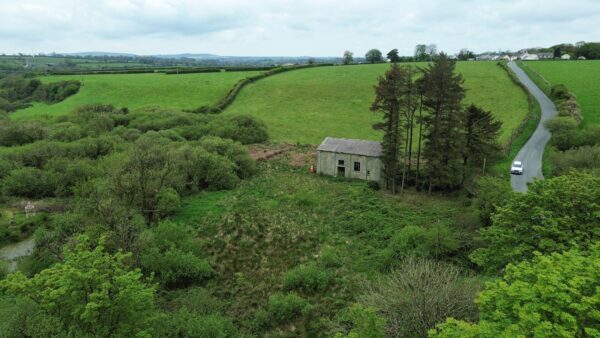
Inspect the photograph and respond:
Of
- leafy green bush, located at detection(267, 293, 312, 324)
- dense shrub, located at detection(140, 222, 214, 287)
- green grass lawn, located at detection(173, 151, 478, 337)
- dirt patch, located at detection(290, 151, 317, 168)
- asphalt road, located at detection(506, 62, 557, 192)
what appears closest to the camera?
leafy green bush, located at detection(267, 293, 312, 324)

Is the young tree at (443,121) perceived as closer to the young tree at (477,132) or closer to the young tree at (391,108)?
the young tree at (477,132)

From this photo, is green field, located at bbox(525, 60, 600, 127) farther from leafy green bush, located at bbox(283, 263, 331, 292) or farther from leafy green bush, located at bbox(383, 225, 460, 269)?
leafy green bush, located at bbox(283, 263, 331, 292)

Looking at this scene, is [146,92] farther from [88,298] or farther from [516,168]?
[88,298]

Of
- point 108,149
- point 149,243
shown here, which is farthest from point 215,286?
point 108,149

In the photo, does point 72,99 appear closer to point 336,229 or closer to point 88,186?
point 88,186

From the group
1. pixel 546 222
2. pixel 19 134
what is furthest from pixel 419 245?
pixel 19 134

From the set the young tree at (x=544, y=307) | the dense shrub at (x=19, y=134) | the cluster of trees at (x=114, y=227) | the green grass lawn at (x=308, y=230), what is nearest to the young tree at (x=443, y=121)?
the green grass lawn at (x=308, y=230)

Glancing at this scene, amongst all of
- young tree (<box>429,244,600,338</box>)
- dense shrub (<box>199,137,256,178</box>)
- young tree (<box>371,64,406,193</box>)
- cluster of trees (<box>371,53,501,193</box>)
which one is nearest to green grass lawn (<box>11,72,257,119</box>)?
dense shrub (<box>199,137,256,178</box>)
